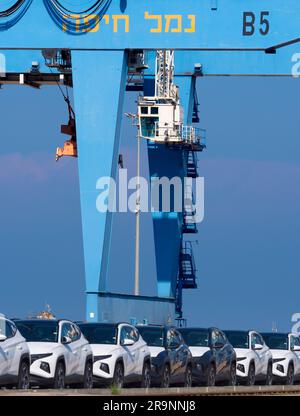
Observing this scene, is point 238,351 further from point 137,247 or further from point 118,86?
point 137,247

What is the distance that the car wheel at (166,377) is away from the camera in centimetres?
3117

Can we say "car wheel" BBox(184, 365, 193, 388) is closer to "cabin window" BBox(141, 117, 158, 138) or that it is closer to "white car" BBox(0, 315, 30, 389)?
"white car" BBox(0, 315, 30, 389)

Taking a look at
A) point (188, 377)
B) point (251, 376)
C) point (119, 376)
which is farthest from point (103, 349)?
point (251, 376)

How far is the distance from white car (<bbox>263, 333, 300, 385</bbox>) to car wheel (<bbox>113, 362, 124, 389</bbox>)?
7871 mm

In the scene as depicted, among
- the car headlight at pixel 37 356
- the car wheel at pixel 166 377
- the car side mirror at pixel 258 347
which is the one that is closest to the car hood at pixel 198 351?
the car wheel at pixel 166 377

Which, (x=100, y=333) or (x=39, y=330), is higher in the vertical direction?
(x=39, y=330)

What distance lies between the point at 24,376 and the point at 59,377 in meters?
1.14

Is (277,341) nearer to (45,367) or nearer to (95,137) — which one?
(95,137)

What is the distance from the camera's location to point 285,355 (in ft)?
122

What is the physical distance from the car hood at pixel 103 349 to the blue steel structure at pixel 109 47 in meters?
12.5

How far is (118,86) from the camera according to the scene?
44.1 m

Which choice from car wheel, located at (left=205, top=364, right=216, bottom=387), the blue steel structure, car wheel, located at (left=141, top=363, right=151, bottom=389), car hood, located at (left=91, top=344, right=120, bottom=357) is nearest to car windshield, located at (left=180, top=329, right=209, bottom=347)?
car wheel, located at (left=205, top=364, right=216, bottom=387)
